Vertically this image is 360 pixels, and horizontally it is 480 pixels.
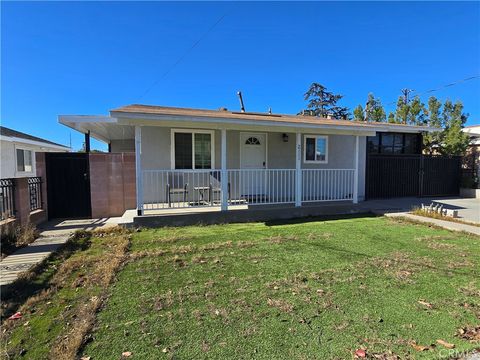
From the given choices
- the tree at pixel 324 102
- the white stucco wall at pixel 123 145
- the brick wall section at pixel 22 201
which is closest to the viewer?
the brick wall section at pixel 22 201

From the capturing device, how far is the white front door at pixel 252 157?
9695 mm

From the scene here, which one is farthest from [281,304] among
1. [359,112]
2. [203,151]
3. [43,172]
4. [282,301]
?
[359,112]

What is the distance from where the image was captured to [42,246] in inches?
213

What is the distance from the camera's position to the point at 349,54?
59.2 feet

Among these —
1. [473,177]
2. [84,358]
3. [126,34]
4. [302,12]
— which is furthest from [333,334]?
[473,177]

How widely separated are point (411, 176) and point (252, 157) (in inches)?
304

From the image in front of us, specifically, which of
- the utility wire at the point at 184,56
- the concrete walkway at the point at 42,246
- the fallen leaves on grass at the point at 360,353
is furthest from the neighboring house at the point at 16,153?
the fallen leaves on grass at the point at 360,353

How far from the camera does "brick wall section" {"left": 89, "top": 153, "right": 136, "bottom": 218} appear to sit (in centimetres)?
817

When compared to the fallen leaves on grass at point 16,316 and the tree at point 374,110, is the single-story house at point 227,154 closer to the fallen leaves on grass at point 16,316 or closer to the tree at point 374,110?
the fallen leaves on grass at point 16,316

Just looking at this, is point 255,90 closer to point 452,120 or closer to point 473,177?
point 452,120

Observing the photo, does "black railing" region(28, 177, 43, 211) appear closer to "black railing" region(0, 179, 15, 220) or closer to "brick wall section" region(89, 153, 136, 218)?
"black railing" region(0, 179, 15, 220)

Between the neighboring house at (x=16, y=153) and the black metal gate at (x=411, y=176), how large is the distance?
16.1 metres

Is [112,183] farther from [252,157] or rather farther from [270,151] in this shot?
[270,151]

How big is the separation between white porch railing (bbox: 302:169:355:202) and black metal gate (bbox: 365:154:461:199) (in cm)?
192
